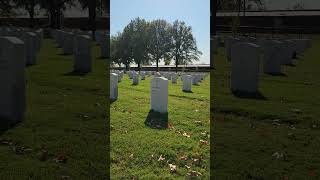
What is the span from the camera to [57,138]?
23.2 feet

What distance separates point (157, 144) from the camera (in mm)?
6984

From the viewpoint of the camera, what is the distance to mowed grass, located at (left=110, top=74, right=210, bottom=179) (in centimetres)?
576

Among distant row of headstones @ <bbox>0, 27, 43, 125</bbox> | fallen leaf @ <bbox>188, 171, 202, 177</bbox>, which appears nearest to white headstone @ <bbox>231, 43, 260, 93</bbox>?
distant row of headstones @ <bbox>0, 27, 43, 125</bbox>

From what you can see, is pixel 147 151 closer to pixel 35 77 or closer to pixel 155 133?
pixel 155 133

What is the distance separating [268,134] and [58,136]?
3.53 meters

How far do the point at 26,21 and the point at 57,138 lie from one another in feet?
179

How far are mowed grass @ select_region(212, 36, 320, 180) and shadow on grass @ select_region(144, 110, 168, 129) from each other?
0.97 meters

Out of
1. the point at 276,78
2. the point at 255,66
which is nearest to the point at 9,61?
the point at 255,66

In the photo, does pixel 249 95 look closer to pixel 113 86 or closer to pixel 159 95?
pixel 159 95

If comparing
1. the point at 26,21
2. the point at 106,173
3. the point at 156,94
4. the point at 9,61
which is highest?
the point at 26,21

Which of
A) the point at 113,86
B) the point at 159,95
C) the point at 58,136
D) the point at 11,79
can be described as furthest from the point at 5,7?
the point at 58,136

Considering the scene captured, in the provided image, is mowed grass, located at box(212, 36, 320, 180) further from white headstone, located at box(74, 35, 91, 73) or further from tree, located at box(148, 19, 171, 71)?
white headstone, located at box(74, 35, 91, 73)

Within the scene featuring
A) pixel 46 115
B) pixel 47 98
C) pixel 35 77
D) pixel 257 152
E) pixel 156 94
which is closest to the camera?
pixel 257 152

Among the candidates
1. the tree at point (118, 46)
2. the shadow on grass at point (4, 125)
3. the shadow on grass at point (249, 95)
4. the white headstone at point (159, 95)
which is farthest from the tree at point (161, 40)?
the shadow on grass at point (4, 125)
